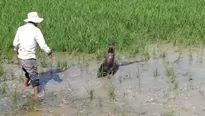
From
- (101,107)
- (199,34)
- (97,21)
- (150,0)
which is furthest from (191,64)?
(150,0)

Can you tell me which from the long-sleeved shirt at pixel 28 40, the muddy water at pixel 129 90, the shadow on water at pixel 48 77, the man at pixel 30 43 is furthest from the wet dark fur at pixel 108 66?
the long-sleeved shirt at pixel 28 40

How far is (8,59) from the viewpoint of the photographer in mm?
7941

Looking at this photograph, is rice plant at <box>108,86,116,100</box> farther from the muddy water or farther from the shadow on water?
the shadow on water

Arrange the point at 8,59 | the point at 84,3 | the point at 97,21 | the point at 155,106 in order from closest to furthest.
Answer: the point at 155,106
the point at 8,59
the point at 97,21
the point at 84,3

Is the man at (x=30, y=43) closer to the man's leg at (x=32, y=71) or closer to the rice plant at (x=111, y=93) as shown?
the man's leg at (x=32, y=71)

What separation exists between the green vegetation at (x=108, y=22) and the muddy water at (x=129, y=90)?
79cm

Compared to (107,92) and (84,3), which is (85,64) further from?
(84,3)

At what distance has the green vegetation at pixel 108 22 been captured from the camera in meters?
8.62

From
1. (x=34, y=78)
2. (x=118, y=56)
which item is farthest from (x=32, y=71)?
(x=118, y=56)

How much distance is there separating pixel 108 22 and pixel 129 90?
3673mm

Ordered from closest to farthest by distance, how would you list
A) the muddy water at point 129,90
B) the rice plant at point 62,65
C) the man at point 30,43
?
the muddy water at point 129,90 → the man at point 30,43 → the rice plant at point 62,65

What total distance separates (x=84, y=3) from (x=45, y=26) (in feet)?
9.32

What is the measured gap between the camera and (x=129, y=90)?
20.7 feet

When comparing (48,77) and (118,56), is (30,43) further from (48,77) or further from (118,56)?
(118,56)
